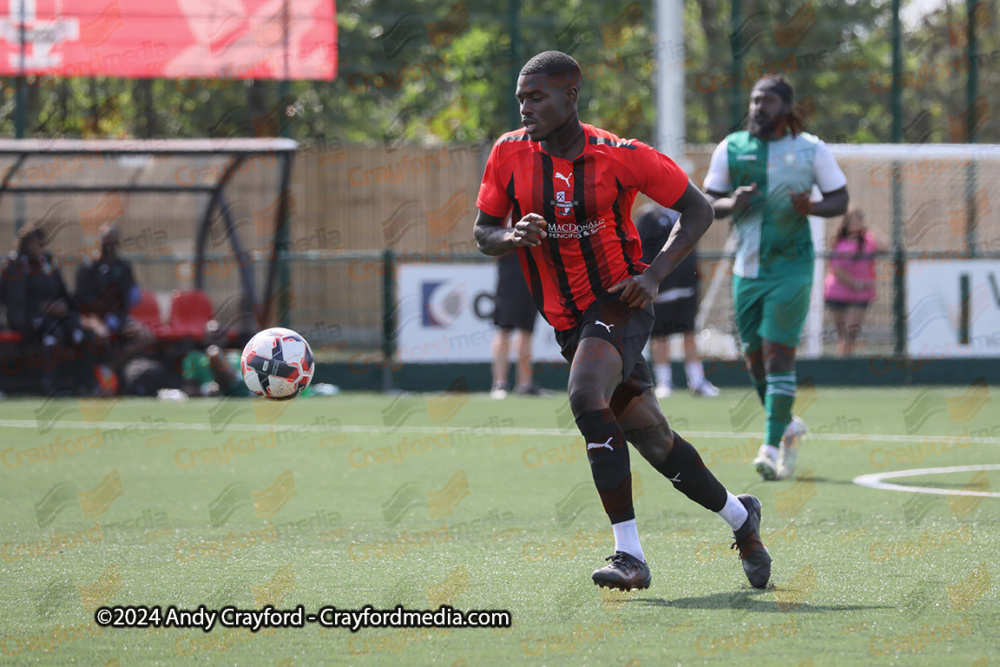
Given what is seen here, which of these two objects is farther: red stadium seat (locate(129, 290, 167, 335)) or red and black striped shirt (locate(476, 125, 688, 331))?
red stadium seat (locate(129, 290, 167, 335))

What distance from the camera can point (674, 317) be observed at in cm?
1441

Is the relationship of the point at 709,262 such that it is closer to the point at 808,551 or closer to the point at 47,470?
the point at 47,470

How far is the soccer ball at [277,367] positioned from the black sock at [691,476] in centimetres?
193

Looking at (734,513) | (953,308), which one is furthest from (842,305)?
(734,513)

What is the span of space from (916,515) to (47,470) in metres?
5.50

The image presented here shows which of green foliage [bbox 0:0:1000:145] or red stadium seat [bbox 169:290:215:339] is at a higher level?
green foliage [bbox 0:0:1000:145]

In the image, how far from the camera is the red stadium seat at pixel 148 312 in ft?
51.0

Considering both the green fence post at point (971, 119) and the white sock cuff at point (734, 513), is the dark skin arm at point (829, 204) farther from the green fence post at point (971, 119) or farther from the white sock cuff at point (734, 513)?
the green fence post at point (971, 119)

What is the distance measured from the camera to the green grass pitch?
4.29 m

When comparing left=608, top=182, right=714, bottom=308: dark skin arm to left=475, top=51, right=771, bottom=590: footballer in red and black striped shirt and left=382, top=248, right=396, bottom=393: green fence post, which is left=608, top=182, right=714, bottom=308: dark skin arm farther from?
left=382, top=248, right=396, bottom=393: green fence post

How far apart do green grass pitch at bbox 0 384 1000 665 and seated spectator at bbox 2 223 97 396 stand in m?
3.08

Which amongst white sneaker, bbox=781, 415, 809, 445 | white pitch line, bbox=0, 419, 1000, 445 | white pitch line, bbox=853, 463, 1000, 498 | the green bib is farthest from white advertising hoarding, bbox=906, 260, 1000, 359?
the green bib

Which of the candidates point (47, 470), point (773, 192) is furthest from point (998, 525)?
point (47, 470)

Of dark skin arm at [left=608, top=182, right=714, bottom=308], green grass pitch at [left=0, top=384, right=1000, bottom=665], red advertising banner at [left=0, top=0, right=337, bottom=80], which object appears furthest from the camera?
red advertising banner at [left=0, top=0, right=337, bottom=80]
